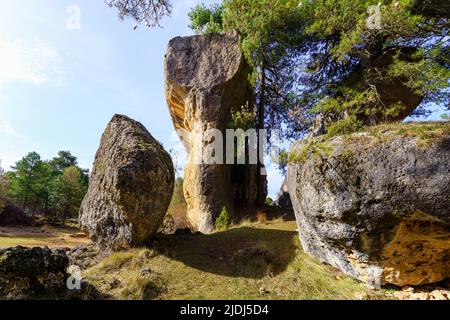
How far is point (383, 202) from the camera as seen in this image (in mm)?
5074

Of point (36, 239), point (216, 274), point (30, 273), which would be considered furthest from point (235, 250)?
point (36, 239)

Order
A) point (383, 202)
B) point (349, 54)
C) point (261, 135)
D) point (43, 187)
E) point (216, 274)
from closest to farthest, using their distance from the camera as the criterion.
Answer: point (383, 202)
point (216, 274)
point (349, 54)
point (261, 135)
point (43, 187)

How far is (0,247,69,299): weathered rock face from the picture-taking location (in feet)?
17.7

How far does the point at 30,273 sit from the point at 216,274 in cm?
380

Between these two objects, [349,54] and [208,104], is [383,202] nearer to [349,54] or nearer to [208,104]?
[349,54]

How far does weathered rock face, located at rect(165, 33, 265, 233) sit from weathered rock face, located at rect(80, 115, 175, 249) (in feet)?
13.4

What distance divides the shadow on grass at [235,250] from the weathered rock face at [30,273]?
7.78 ft

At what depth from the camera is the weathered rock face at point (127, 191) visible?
7.45m

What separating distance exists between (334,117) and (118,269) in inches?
288

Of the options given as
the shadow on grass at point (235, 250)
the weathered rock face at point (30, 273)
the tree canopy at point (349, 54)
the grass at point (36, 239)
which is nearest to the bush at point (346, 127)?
the tree canopy at point (349, 54)

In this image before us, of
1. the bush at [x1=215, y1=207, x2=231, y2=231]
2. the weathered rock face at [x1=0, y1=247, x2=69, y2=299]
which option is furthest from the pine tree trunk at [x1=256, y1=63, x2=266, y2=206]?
the weathered rock face at [x1=0, y1=247, x2=69, y2=299]

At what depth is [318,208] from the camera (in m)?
6.01

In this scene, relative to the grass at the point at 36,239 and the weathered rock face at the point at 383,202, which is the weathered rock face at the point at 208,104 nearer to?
the weathered rock face at the point at 383,202
